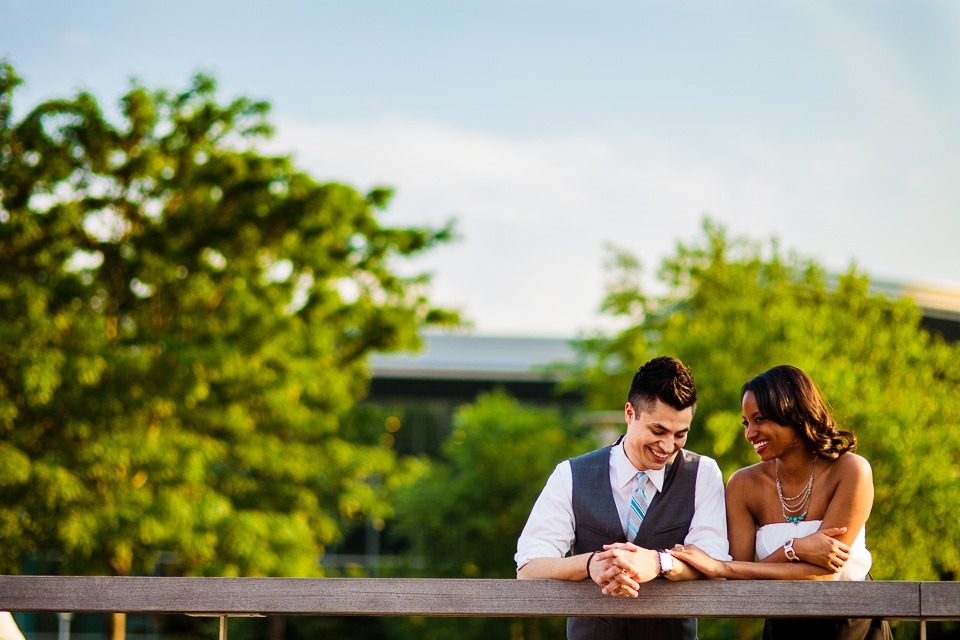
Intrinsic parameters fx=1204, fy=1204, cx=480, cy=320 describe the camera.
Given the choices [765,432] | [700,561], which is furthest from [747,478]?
[700,561]

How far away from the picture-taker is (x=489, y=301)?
118 ft

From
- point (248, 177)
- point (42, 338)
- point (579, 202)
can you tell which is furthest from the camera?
Result: point (579, 202)

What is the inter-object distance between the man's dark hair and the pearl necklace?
1.58ft

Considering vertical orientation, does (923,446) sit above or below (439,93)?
below

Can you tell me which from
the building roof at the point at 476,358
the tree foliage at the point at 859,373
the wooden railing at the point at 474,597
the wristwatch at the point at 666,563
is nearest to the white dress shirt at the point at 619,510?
the wristwatch at the point at 666,563

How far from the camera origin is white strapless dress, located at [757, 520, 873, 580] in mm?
3998

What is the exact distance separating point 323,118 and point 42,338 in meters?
9.30

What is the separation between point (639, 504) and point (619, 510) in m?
0.08

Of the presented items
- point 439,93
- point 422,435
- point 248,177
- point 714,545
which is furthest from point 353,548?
point 714,545

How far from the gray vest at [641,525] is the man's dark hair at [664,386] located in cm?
28

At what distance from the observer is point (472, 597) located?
3.28m

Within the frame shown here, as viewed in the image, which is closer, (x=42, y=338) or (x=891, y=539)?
(x=891, y=539)

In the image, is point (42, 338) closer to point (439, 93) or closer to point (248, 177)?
point (248, 177)

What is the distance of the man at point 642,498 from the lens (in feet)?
13.0
